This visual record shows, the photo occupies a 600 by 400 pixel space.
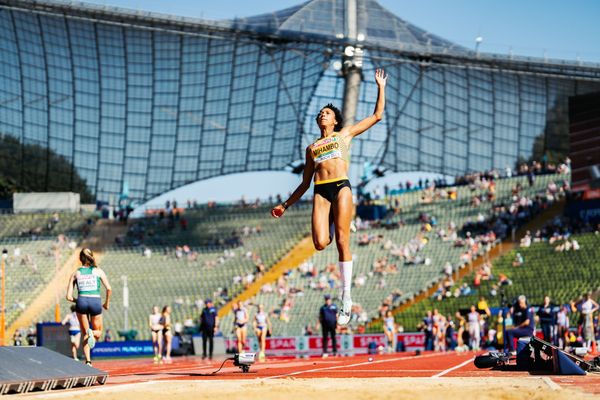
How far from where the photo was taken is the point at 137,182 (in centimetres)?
7906

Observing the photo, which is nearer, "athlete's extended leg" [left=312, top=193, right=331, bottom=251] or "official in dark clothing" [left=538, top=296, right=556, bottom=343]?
"athlete's extended leg" [left=312, top=193, right=331, bottom=251]

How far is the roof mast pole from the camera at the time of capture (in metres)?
54.9

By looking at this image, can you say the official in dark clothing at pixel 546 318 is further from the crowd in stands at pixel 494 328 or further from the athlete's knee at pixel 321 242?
the athlete's knee at pixel 321 242

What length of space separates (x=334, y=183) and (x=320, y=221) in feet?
1.34

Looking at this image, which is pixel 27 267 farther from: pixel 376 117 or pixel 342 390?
pixel 342 390

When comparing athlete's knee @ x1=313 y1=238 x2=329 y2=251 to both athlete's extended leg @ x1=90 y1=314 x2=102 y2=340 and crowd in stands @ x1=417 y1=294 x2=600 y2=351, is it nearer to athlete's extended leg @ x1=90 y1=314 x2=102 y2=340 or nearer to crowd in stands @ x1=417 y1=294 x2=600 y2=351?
athlete's extended leg @ x1=90 y1=314 x2=102 y2=340

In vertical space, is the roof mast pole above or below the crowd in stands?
above

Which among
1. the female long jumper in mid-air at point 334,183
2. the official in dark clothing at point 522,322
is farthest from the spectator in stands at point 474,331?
the female long jumper in mid-air at point 334,183

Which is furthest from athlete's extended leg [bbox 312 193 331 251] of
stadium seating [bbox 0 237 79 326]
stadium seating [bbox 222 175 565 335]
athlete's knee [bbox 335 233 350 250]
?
stadium seating [bbox 0 237 79 326]

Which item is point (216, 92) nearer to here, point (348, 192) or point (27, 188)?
point (27, 188)

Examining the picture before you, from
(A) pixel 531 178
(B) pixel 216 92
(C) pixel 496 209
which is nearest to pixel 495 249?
(C) pixel 496 209

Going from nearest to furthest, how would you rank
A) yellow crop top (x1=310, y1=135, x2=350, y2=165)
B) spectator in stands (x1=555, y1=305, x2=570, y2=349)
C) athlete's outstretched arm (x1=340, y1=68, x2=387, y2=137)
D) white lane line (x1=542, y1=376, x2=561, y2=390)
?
white lane line (x1=542, y1=376, x2=561, y2=390) → yellow crop top (x1=310, y1=135, x2=350, y2=165) → athlete's outstretched arm (x1=340, y1=68, x2=387, y2=137) → spectator in stands (x1=555, y1=305, x2=570, y2=349)

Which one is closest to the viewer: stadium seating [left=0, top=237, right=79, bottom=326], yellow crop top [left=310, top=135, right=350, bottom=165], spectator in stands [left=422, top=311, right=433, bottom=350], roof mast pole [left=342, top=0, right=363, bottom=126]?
yellow crop top [left=310, top=135, right=350, bottom=165]

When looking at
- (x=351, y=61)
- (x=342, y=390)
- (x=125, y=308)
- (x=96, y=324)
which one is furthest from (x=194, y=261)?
(x=342, y=390)
